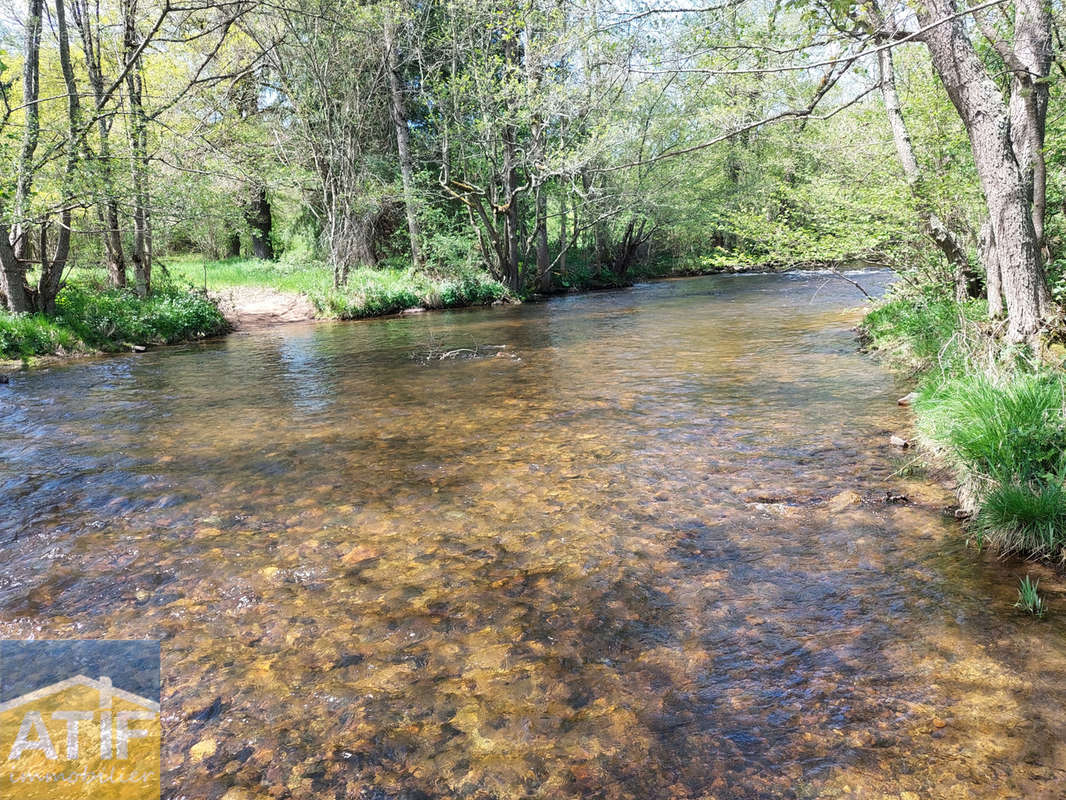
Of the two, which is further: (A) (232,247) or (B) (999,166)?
(A) (232,247)

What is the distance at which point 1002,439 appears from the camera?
14.6ft

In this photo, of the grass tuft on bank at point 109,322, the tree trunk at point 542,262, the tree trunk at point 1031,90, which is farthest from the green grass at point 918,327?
the tree trunk at point 542,262

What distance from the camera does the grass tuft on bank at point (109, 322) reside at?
42.8ft

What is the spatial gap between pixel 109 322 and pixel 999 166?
55.5 ft

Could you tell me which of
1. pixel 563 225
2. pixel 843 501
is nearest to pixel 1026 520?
pixel 843 501

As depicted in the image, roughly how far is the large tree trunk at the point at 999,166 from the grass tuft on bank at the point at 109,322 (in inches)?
617

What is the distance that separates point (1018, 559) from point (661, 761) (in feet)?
9.53

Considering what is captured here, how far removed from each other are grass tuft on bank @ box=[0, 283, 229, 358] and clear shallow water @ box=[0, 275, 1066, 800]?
20.1 ft

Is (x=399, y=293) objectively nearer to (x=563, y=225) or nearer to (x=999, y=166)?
(x=563, y=225)

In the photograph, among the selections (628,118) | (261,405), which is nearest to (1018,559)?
(261,405)

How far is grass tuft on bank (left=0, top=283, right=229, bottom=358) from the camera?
1304 centimetres

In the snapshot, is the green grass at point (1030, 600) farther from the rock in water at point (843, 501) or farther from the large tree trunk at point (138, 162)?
the large tree trunk at point (138, 162)

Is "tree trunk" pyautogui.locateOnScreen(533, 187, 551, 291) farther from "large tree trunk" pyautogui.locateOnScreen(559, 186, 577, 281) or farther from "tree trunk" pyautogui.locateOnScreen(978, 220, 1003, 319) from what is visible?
"tree trunk" pyautogui.locateOnScreen(978, 220, 1003, 319)

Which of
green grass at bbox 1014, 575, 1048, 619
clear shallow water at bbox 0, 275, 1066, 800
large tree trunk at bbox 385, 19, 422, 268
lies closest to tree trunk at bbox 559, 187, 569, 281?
large tree trunk at bbox 385, 19, 422, 268
